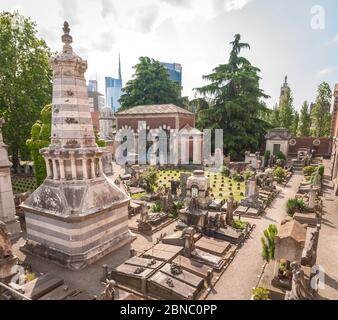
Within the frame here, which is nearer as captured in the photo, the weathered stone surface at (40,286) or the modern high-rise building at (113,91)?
the weathered stone surface at (40,286)

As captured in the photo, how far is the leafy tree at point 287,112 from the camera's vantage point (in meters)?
48.9

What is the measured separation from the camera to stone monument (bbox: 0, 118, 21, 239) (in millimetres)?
13274

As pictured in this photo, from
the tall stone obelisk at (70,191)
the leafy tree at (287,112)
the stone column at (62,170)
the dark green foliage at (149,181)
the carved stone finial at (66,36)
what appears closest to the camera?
the tall stone obelisk at (70,191)

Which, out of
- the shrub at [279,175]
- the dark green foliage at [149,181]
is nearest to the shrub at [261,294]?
the dark green foliage at [149,181]

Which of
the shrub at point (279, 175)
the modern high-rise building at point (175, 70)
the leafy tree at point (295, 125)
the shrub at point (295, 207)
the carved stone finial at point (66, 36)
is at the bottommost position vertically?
the shrub at point (295, 207)

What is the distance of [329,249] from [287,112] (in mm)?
42349

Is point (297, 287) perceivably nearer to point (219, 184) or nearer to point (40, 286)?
point (40, 286)

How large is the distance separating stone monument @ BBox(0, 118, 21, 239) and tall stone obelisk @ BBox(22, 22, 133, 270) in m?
2.56

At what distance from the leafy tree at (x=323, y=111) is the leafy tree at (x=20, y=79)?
44.9 m

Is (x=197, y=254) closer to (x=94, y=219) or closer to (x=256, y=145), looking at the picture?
(x=94, y=219)

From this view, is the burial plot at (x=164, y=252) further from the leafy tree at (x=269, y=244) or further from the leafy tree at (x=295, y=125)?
the leafy tree at (x=295, y=125)

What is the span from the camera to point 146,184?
78.9 ft

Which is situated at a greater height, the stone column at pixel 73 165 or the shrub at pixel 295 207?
the stone column at pixel 73 165
